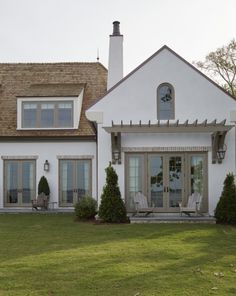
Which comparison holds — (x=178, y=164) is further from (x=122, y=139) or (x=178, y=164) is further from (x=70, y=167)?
(x=70, y=167)

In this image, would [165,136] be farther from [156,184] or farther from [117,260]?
[117,260]

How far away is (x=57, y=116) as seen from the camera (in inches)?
888

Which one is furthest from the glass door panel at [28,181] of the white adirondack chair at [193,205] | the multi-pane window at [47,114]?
the white adirondack chair at [193,205]

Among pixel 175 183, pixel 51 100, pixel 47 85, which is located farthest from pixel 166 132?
pixel 47 85

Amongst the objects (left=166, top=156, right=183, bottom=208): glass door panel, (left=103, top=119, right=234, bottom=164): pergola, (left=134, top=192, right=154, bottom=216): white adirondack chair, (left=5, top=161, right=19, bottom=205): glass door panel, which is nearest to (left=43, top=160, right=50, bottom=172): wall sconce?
(left=5, top=161, right=19, bottom=205): glass door panel

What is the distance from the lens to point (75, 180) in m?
22.1

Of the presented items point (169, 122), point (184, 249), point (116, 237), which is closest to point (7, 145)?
point (169, 122)

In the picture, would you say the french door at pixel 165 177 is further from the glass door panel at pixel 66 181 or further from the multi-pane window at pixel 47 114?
the multi-pane window at pixel 47 114

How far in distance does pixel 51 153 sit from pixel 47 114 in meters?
1.95

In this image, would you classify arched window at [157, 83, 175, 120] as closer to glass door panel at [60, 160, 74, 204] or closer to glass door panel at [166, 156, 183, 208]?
glass door panel at [166, 156, 183, 208]

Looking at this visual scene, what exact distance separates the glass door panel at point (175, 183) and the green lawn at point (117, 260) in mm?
2243

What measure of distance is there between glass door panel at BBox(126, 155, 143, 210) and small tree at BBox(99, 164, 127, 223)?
1060 mm

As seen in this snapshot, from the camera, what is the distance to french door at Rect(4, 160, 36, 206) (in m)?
22.2

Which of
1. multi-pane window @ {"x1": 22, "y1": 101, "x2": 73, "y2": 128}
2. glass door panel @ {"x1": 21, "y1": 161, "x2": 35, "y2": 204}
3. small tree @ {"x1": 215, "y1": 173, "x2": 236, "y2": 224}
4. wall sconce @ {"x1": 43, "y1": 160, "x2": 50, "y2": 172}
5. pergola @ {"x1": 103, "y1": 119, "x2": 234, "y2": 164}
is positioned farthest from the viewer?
multi-pane window @ {"x1": 22, "y1": 101, "x2": 73, "y2": 128}
